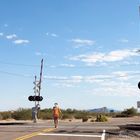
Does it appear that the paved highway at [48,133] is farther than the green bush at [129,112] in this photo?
No

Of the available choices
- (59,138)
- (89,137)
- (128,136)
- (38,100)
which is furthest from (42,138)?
(38,100)

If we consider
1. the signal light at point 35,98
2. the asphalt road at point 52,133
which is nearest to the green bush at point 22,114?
the signal light at point 35,98

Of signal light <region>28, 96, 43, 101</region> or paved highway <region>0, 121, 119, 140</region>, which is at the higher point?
signal light <region>28, 96, 43, 101</region>

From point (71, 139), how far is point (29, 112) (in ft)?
149

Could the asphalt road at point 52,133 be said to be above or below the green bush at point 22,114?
below

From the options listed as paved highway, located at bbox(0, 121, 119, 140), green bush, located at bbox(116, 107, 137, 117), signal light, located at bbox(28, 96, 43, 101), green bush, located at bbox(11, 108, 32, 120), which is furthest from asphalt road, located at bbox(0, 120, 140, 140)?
green bush, located at bbox(116, 107, 137, 117)

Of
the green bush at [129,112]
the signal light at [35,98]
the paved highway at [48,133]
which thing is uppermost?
the green bush at [129,112]

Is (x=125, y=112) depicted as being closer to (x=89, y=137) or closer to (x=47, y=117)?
(x=47, y=117)

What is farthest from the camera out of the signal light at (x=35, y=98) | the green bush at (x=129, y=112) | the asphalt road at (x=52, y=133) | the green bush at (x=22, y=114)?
the green bush at (x=129, y=112)

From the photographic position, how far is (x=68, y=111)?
84562 mm

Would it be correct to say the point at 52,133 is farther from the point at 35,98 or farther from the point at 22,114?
the point at 22,114

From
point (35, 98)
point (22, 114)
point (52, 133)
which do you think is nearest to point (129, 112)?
point (22, 114)

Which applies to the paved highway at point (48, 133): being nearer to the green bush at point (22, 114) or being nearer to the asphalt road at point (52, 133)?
the asphalt road at point (52, 133)

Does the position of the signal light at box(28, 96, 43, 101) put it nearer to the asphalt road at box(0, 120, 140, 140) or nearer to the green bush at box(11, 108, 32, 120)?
the asphalt road at box(0, 120, 140, 140)
